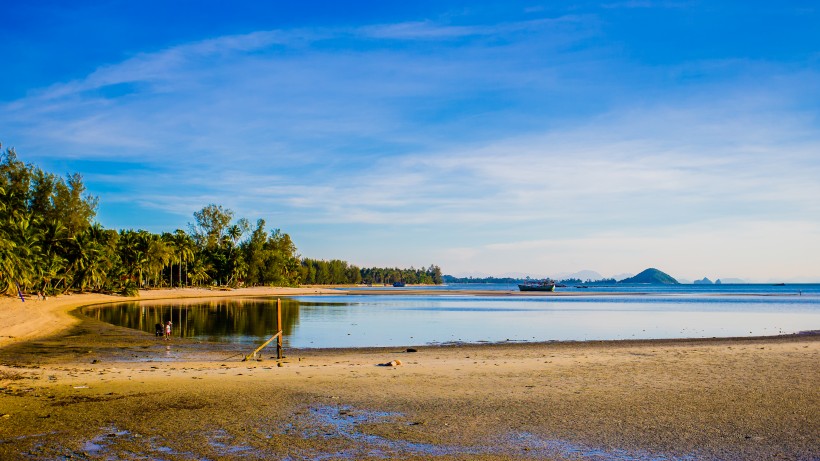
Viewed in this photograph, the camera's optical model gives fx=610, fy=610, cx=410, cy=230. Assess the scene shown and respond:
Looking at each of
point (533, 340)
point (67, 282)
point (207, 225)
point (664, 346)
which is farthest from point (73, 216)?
point (664, 346)

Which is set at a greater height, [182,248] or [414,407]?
[182,248]

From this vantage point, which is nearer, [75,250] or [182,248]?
[75,250]

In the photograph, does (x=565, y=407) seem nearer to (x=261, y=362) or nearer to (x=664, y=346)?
(x=261, y=362)

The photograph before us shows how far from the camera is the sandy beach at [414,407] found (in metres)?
9.69

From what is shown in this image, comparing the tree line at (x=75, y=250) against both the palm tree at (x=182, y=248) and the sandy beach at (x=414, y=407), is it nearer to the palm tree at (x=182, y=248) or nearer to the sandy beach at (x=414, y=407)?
the palm tree at (x=182, y=248)

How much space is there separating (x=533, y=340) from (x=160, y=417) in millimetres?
24267

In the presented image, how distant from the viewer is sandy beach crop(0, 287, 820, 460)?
31.8 ft

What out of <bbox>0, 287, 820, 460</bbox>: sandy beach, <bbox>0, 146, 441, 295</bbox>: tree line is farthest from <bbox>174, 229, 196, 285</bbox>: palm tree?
<bbox>0, 287, 820, 460</bbox>: sandy beach

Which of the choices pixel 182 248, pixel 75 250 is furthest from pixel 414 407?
pixel 182 248

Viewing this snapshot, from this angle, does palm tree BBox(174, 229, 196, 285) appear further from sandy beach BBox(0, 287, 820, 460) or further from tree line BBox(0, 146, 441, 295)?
sandy beach BBox(0, 287, 820, 460)

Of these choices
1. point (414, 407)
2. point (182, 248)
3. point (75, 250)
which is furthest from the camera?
point (182, 248)

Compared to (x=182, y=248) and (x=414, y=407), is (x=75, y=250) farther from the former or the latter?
(x=414, y=407)

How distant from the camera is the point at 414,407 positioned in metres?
12.9

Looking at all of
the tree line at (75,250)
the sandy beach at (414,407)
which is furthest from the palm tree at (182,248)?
the sandy beach at (414,407)
